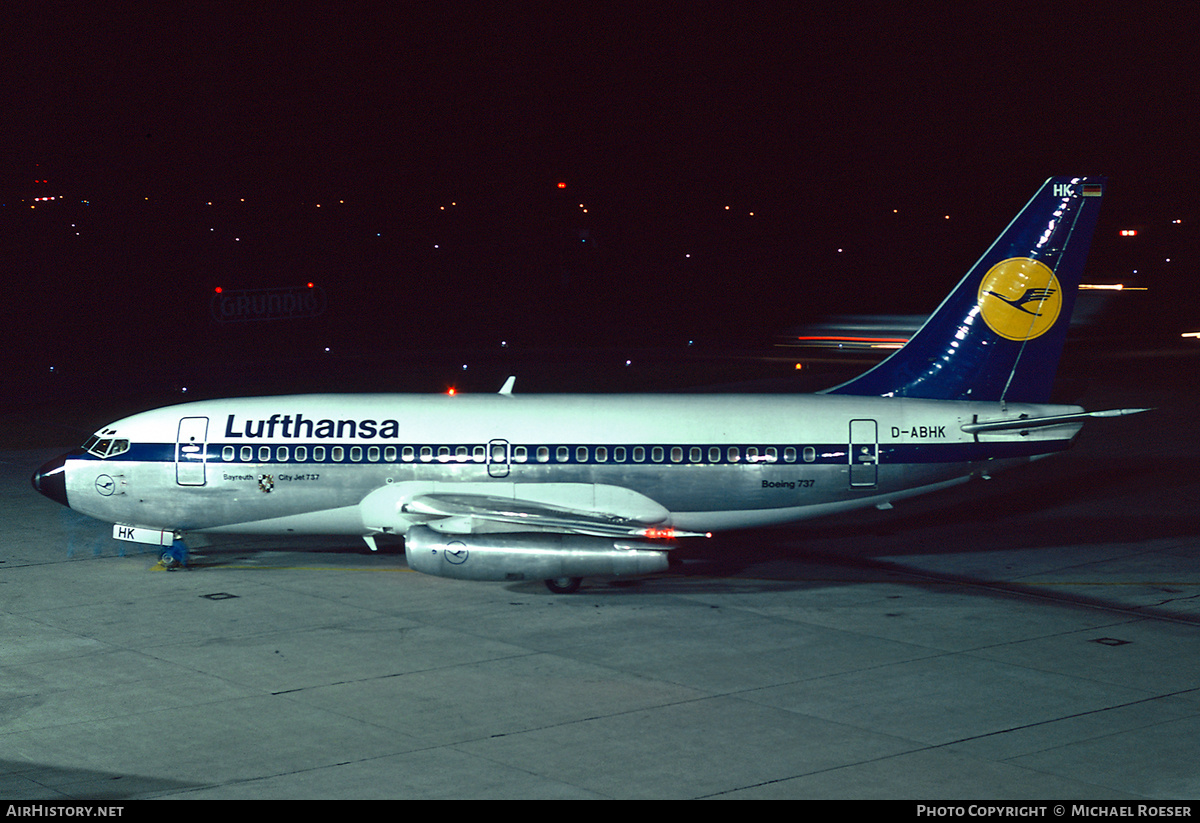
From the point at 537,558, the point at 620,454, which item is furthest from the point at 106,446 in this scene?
the point at 620,454

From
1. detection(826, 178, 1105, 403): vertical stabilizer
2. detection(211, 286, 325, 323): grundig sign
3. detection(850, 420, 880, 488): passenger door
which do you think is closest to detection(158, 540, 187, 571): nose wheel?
detection(850, 420, 880, 488): passenger door

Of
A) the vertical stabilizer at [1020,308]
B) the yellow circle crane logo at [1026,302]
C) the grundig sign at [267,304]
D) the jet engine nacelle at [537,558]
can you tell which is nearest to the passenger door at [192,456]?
the jet engine nacelle at [537,558]

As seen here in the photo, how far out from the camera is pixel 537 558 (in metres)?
26.5

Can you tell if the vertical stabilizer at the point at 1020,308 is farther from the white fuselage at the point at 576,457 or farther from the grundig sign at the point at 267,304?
the grundig sign at the point at 267,304

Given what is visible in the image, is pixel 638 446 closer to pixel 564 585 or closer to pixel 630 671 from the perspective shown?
pixel 564 585

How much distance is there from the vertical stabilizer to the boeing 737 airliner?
35mm

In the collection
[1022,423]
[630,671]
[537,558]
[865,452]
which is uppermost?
[1022,423]

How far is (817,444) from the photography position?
95.5 feet

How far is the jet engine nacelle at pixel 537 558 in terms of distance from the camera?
26469 mm

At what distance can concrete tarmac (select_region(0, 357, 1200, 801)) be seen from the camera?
1748cm

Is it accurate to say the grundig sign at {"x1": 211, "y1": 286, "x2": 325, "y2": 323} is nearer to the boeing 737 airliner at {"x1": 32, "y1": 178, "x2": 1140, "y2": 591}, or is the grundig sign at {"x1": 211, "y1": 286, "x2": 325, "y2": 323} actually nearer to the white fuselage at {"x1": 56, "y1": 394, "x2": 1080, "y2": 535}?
the boeing 737 airliner at {"x1": 32, "y1": 178, "x2": 1140, "y2": 591}

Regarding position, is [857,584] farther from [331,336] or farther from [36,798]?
[331,336]

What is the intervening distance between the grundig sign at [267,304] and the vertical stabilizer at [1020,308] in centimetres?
6902

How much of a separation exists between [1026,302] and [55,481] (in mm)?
23644
